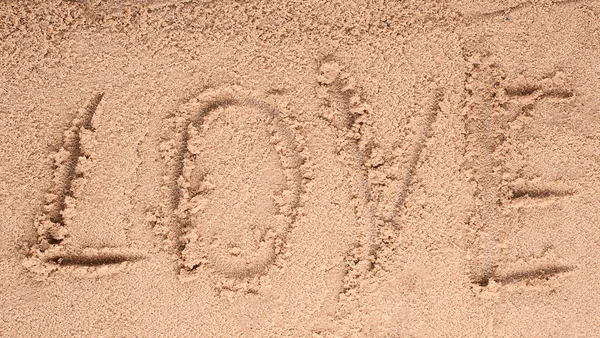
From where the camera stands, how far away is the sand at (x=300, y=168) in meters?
1.50

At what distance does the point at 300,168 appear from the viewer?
1.54 meters

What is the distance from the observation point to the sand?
59.0 inches

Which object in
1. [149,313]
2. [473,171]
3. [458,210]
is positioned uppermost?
[473,171]

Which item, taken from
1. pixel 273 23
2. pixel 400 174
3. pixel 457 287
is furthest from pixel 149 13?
pixel 457 287

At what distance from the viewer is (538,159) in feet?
5.13

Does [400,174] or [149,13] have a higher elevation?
[149,13]

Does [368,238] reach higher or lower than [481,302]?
higher

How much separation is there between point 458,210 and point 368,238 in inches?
10.6

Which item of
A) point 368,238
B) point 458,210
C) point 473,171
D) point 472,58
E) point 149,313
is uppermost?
point 472,58

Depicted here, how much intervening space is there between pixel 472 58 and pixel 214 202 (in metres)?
0.83

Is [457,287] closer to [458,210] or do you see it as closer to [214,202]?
[458,210]

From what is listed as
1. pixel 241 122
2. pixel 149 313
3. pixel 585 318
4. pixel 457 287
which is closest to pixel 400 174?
pixel 457 287

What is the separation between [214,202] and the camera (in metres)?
1.54

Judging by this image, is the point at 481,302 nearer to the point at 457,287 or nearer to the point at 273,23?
the point at 457,287
